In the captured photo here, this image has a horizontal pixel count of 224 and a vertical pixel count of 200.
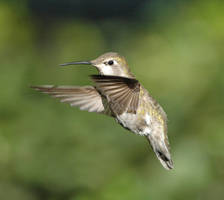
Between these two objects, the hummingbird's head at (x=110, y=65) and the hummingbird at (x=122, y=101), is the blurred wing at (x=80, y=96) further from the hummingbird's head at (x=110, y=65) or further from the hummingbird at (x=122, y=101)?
the hummingbird's head at (x=110, y=65)

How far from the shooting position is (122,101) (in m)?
2.16

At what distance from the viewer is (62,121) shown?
3.78 m

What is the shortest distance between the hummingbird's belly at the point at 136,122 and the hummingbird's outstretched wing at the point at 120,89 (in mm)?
105

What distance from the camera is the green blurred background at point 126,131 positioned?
359cm

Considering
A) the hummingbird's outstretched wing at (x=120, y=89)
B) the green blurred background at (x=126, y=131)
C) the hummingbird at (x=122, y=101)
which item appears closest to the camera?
the hummingbird's outstretched wing at (x=120, y=89)

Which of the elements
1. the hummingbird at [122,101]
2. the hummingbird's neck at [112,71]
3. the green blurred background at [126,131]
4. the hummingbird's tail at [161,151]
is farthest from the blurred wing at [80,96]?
the green blurred background at [126,131]

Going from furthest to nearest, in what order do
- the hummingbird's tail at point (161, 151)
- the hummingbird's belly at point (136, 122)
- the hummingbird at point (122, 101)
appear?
the hummingbird's tail at point (161, 151) → the hummingbird's belly at point (136, 122) → the hummingbird at point (122, 101)

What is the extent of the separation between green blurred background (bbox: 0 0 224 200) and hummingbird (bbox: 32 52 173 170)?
94 cm

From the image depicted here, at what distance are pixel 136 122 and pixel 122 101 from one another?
0.36 meters

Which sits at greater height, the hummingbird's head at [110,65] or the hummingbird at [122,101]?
the hummingbird's head at [110,65]

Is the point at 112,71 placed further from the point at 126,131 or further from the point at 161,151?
the point at 126,131

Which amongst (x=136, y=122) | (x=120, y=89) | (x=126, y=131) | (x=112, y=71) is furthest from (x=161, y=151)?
(x=126, y=131)

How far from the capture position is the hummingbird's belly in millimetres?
2448

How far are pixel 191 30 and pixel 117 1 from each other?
14.2ft
